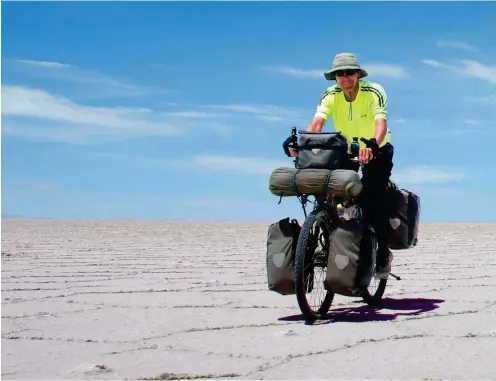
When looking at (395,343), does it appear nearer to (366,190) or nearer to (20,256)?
(366,190)

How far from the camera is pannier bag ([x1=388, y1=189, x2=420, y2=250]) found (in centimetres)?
526

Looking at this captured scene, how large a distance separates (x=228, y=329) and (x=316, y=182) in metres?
0.96

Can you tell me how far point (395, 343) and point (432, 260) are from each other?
5.52 metres

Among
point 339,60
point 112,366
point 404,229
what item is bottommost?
point 112,366

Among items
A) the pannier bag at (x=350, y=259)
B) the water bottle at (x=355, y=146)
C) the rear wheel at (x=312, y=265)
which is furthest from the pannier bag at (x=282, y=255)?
the water bottle at (x=355, y=146)

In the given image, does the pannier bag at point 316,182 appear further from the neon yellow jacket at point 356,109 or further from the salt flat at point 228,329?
the salt flat at point 228,329

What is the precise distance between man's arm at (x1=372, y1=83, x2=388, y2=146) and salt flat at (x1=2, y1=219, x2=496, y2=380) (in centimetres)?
110

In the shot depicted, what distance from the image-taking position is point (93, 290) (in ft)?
20.8

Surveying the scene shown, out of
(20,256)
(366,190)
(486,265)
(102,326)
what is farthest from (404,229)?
(20,256)

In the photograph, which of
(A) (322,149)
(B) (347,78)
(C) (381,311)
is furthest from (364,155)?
(C) (381,311)

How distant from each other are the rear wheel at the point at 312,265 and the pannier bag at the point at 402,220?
541mm

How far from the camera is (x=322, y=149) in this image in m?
4.69

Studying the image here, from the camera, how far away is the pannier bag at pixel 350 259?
15.0ft

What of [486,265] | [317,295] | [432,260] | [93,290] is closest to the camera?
[317,295]
